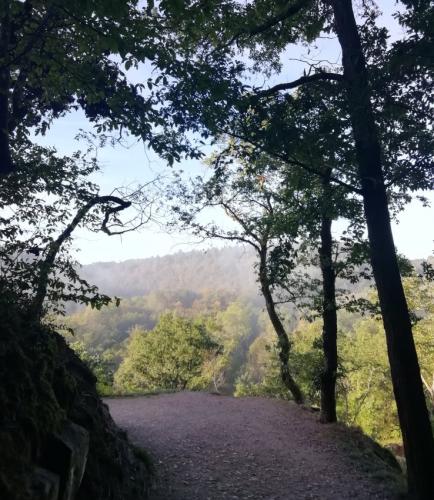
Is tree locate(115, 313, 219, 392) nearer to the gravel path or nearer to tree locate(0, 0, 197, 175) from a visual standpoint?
the gravel path

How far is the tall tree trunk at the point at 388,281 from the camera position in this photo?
17.8 ft

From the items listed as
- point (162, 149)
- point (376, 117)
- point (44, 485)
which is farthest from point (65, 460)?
point (376, 117)

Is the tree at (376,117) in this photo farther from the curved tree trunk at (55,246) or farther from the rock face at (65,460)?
the rock face at (65,460)

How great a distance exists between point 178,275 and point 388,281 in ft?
548

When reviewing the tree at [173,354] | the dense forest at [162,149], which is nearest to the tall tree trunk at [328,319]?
the dense forest at [162,149]

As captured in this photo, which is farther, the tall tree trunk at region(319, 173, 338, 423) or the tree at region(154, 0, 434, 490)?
the tall tree trunk at region(319, 173, 338, 423)

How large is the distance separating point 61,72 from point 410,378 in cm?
680

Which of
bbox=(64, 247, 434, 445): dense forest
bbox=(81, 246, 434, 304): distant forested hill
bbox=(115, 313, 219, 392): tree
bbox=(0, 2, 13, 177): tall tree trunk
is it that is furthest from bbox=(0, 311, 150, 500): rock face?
bbox=(81, 246, 434, 304): distant forested hill

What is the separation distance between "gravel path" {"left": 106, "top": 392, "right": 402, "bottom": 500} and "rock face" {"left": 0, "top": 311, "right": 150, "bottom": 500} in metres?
1.72

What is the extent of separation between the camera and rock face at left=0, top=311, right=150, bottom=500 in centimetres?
261

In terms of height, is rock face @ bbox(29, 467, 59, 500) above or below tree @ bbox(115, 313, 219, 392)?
above

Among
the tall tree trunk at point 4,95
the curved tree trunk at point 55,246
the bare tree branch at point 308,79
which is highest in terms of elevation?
the bare tree branch at point 308,79

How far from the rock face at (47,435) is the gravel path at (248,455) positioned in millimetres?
1721

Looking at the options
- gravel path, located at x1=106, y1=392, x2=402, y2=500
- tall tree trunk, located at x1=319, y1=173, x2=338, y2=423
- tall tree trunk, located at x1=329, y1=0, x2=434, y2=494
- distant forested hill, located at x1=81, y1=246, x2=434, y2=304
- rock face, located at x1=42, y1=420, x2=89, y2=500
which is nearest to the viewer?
rock face, located at x1=42, y1=420, x2=89, y2=500
